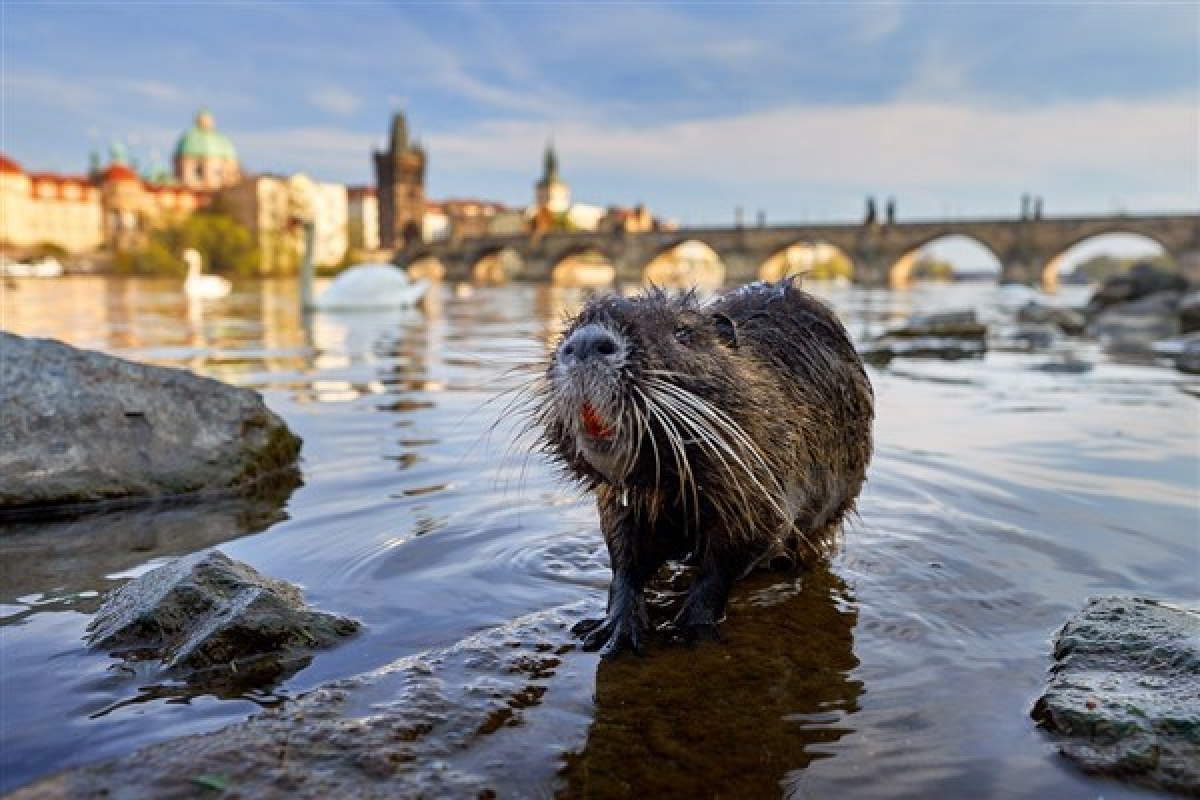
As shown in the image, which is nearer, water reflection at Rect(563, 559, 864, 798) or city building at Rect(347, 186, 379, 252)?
water reflection at Rect(563, 559, 864, 798)

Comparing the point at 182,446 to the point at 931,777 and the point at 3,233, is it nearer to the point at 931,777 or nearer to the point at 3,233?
the point at 931,777

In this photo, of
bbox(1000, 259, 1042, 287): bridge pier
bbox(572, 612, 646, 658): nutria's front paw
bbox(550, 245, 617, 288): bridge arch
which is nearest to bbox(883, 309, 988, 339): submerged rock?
bbox(572, 612, 646, 658): nutria's front paw

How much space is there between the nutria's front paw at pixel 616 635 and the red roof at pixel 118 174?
149710 millimetres

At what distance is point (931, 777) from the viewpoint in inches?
94.8

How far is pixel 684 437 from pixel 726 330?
1.83ft

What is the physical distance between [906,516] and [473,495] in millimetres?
2301

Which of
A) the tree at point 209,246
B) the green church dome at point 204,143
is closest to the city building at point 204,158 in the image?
the green church dome at point 204,143

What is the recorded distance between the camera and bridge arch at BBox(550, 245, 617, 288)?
101 metres

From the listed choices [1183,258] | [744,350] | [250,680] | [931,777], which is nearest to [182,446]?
[250,680]

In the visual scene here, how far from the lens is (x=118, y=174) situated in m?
135

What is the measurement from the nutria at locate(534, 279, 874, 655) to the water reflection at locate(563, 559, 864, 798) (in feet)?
0.58

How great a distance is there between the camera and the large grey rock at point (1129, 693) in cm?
245

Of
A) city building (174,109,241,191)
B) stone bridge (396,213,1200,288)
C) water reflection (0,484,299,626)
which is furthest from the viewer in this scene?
city building (174,109,241,191)

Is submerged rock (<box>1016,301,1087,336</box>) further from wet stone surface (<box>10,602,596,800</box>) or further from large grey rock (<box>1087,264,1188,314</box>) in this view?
wet stone surface (<box>10,602,596,800</box>)
